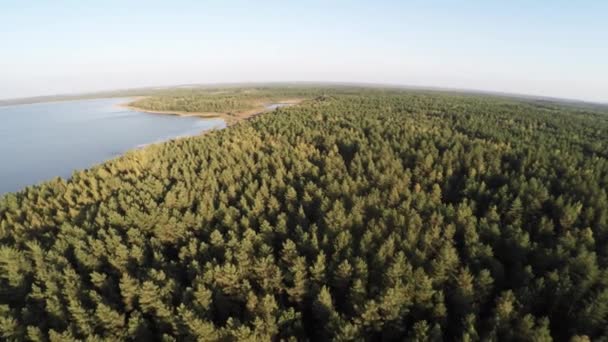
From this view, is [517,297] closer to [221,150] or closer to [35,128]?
[221,150]

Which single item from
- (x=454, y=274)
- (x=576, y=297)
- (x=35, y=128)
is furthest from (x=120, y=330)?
(x=35, y=128)

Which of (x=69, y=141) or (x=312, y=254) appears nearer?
(x=312, y=254)

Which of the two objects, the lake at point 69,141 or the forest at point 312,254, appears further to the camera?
the lake at point 69,141

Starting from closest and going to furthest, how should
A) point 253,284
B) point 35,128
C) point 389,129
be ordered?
1. point 253,284
2. point 389,129
3. point 35,128

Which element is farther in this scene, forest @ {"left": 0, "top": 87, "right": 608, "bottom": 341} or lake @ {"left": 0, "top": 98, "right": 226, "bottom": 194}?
lake @ {"left": 0, "top": 98, "right": 226, "bottom": 194}
